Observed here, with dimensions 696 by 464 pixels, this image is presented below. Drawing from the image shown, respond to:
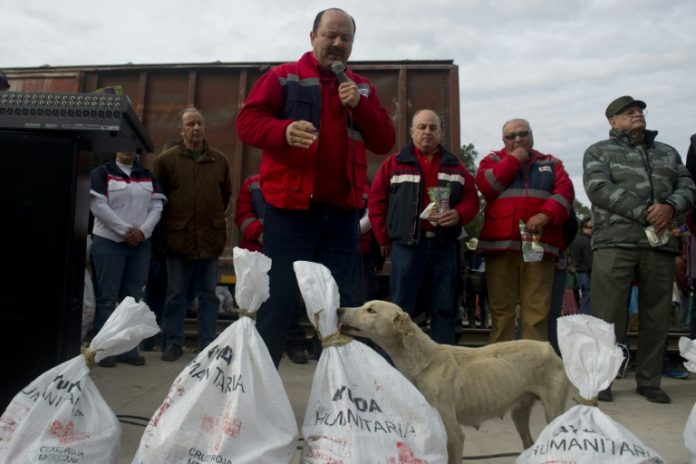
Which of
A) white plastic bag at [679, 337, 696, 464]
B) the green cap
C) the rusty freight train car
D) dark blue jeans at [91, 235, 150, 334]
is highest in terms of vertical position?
the rusty freight train car

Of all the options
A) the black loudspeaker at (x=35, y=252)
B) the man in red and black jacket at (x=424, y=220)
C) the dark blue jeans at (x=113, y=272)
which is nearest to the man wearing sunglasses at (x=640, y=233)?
the man in red and black jacket at (x=424, y=220)

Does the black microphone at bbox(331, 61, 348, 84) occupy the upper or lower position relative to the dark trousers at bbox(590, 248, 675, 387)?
upper

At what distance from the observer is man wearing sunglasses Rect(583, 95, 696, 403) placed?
141 inches

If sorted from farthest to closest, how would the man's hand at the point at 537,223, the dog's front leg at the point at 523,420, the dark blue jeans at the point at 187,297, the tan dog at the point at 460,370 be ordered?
the dark blue jeans at the point at 187,297
the man's hand at the point at 537,223
the dog's front leg at the point at 523,420
the tan dog at the point at 460,370

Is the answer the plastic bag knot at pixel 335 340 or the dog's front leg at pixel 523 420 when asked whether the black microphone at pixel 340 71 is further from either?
the dog's front leg at pixel 523 420

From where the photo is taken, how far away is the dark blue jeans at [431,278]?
369cm

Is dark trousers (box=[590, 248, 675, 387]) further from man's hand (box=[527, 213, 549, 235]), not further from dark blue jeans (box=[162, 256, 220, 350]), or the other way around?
dark blue jeans (box=[162, 256, 220, 350])

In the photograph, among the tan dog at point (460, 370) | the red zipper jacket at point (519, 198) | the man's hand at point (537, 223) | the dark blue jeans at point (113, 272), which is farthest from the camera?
the dark blue jeans at point (113, 272)

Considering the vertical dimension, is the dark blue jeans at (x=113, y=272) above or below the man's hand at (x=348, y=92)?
below

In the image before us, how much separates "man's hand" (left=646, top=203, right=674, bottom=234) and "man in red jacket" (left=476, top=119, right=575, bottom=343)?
21.3 inches

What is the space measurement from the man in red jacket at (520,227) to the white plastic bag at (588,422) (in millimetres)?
1820

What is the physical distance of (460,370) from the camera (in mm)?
2338

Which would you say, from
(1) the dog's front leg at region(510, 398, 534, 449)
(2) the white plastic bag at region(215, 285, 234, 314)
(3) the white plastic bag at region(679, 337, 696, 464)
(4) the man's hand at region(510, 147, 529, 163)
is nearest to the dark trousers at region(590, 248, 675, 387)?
(4) the man's hand at region(510, 147, 529, 163)

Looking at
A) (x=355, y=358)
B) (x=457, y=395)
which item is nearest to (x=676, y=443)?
(x=457, y=395)
